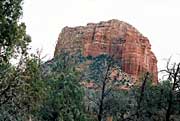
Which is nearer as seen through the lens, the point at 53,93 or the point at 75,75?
the point at 53,93

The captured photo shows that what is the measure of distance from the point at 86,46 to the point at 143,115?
95.6 meters

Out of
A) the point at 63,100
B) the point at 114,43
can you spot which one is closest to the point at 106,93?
the point at 63,100

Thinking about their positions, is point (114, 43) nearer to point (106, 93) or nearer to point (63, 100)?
point (63, 100)

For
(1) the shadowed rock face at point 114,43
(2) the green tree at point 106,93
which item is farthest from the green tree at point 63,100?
(1) the shadowed rock face at point 114,43

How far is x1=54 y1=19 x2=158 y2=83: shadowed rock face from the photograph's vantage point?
13375 centimetres

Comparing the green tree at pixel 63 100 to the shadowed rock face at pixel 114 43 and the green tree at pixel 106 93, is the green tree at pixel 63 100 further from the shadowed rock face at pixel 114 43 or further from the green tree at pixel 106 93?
the shadowed rock face at pixel 114 43

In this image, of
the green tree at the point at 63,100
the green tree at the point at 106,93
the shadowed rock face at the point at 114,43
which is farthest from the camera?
the shadowed rock face at the point at 114,43

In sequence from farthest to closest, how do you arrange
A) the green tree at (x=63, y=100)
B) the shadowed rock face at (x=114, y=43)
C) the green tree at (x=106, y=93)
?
the shadowed rock face at (x=114, y=43) → the green tree at (x=63, y=100) → the green tree at (x=106, y=93)

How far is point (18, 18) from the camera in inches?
871

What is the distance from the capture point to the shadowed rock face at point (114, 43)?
134m

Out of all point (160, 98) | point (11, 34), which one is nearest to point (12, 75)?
point (11, 34)

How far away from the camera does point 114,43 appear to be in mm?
137750

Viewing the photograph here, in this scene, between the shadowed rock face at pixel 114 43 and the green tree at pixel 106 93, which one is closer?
the green tree at pixel 106 93

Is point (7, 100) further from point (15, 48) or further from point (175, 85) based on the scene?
point (175, 85)
